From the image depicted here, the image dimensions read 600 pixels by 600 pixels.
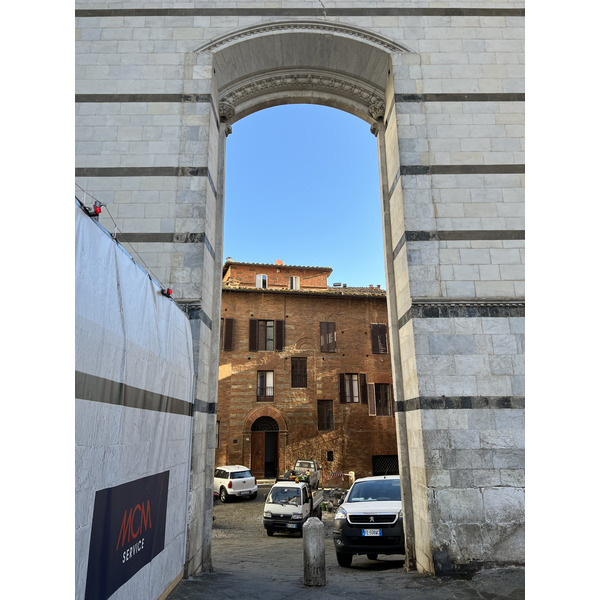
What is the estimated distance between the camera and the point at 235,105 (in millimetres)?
10227

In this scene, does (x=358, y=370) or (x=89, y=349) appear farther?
(x=358, y=370)

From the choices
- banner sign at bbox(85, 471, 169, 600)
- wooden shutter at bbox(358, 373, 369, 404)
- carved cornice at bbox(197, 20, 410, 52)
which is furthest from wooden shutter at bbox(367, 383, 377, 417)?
banner sign at bbox(85, 471, 169, 600)

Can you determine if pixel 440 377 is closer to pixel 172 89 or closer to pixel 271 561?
pixel 271 561

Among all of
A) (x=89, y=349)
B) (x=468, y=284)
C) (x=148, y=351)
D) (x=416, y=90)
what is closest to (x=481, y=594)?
(x=468, y=284)

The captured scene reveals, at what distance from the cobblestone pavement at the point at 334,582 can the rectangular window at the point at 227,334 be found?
17.4 meters

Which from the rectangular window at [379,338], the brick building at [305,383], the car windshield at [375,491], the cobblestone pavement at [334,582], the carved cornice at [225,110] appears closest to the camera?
the cobblestone pavement at [334,582]

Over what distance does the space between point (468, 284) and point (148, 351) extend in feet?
19.3

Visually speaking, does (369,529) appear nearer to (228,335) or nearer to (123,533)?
(123,533)

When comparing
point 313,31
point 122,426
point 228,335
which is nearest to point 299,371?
point 228,335

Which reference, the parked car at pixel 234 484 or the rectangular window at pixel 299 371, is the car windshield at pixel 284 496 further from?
the rectangular window at pixel 299 371

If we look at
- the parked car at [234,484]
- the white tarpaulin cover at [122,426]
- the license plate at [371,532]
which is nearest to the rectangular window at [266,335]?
the parked car at [234,484]

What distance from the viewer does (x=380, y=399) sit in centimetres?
2866

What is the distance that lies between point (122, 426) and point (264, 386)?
80.8 ft

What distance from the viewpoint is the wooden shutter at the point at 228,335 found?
27.8m
